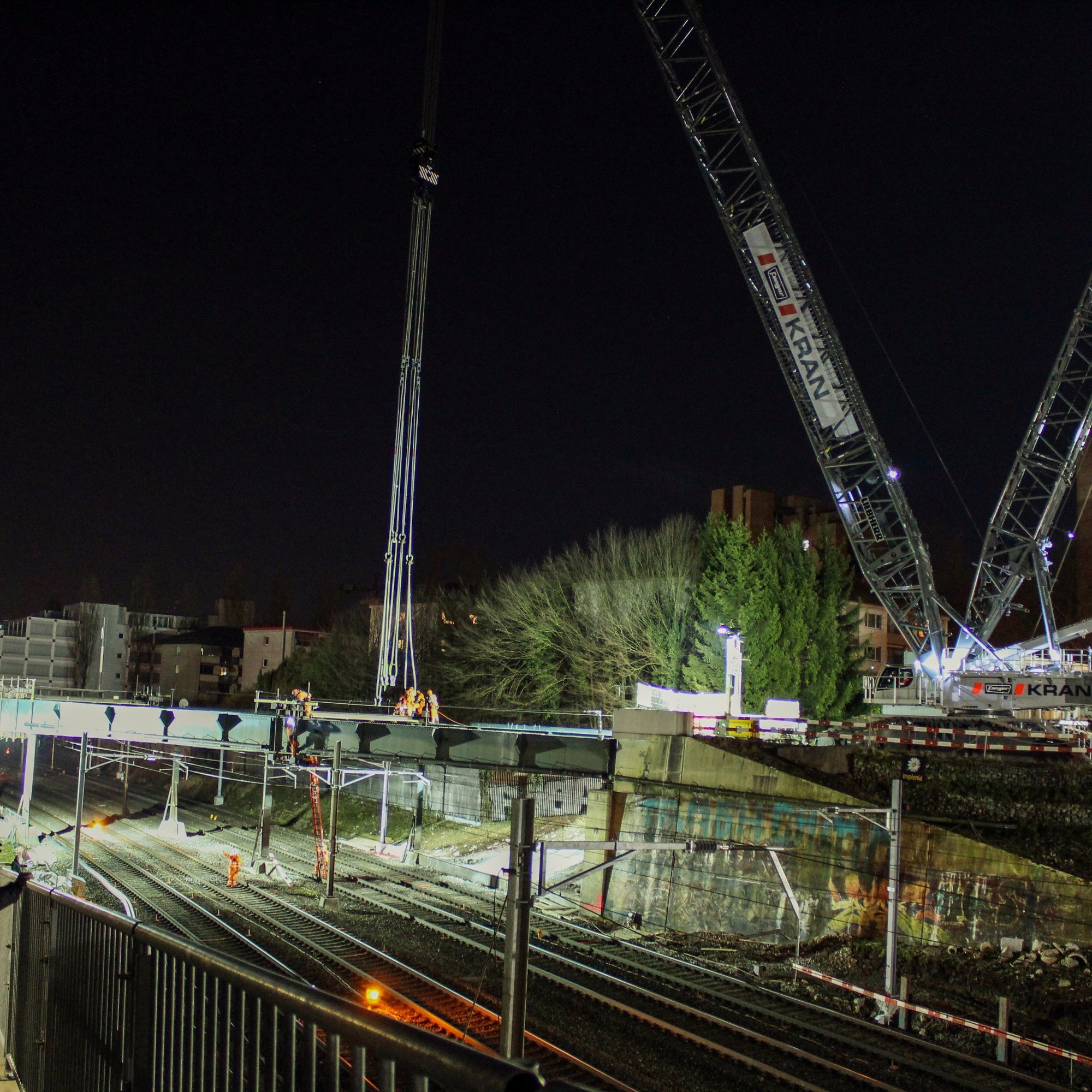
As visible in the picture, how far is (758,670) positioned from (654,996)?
1008 inches

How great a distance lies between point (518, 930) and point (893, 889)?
854 cm

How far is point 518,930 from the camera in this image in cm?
670

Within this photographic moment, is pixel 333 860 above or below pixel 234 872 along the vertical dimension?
above

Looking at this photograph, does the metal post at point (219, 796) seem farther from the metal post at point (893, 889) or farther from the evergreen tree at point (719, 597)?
Result: the metal post at point (893, 889)

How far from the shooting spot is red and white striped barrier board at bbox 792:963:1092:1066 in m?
11.0

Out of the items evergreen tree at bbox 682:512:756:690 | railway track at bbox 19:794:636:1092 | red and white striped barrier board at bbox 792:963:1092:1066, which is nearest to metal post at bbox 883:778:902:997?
red and white striped barrier board at bbox 792:963:1092:1066

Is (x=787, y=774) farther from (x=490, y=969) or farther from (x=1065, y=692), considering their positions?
(x=1065, y=692)

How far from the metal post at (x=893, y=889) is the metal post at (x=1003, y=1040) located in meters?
1.63

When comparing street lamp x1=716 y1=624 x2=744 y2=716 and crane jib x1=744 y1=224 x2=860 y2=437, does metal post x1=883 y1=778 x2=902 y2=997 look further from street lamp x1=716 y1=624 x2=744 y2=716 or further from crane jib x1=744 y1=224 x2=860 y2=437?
crane jib x1=744 y1=224 x2=860 y2=437

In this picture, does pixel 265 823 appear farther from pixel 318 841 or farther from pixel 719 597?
pixel 719 597

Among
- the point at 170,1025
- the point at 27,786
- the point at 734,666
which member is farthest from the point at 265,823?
the point at 170,1025

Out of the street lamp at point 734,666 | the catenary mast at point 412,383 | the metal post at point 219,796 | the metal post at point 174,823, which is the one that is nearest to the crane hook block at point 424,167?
the catenary mast at point 412,383

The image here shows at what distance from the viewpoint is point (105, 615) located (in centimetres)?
9594

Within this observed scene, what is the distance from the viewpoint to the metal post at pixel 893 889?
13.5 m
